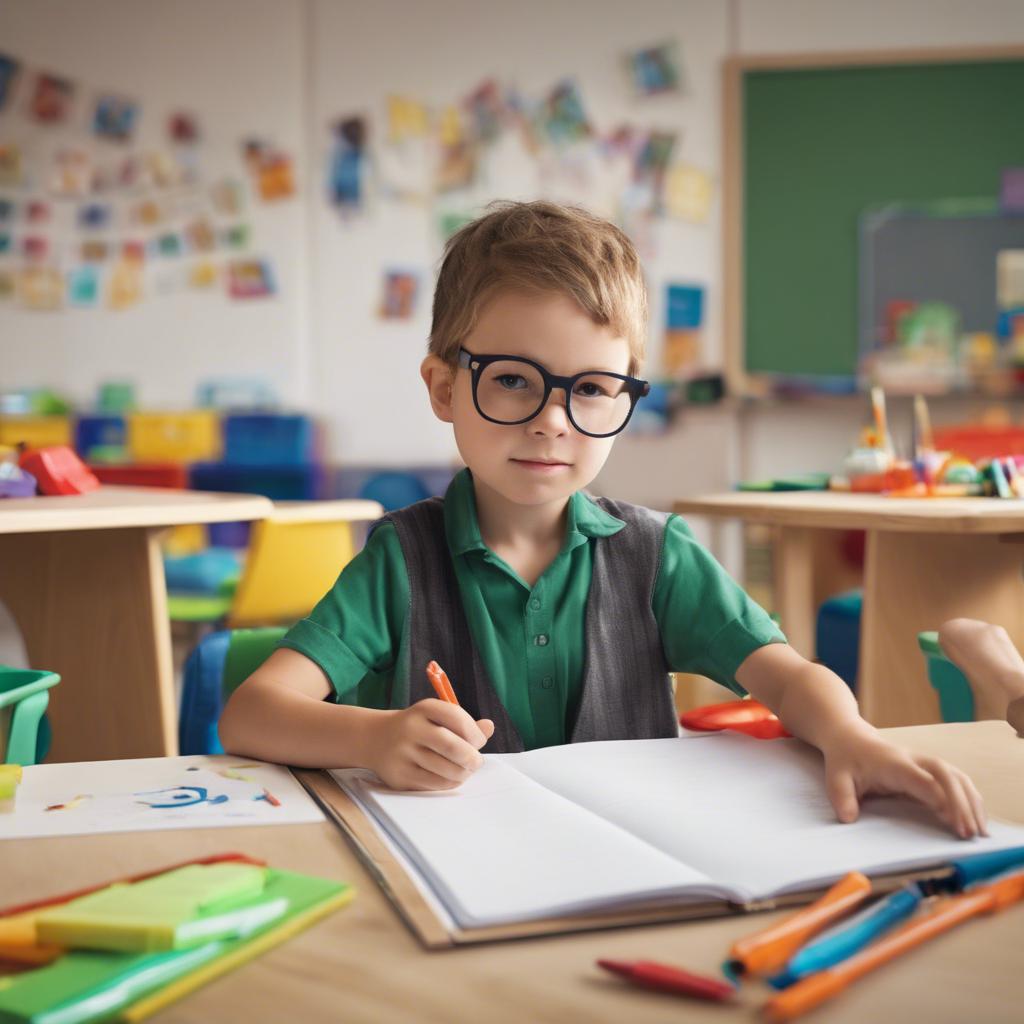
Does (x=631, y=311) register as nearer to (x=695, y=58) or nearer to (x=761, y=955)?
(x=761, y=955)

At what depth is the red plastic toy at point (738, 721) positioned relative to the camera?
0.86 m

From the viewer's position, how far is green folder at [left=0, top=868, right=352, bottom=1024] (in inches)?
16.2

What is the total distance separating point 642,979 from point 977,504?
5.73ft

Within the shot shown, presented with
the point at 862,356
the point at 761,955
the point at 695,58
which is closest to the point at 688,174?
the point at 695,58

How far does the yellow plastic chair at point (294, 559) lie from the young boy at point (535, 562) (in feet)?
4.39

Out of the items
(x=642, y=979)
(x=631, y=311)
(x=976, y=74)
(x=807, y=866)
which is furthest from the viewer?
(x=976, y=74)

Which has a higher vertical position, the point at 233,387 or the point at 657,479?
the point at 233,387

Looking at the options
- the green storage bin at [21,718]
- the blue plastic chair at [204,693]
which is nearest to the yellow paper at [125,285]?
the blue plastic chair at [204,693]

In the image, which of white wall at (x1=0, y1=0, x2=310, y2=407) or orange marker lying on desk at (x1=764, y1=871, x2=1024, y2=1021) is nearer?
orange marker lying on desk at (x1=764, y1=871, x2=1024, y2=1021)

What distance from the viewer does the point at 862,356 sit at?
4383 millimetres

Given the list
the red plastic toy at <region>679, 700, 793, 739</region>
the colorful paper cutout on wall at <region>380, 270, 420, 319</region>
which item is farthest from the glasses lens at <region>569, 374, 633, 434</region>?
the colorful paper cutout on wall at <region>380, 270, 420, 319</region>

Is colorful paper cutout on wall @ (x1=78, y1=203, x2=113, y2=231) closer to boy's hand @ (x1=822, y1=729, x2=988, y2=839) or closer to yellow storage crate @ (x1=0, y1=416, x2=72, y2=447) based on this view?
yellow storage crate @ (x1=0, y1=416, x2=72, y2=447)

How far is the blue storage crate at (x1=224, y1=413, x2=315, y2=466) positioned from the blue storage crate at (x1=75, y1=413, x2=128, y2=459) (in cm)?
40

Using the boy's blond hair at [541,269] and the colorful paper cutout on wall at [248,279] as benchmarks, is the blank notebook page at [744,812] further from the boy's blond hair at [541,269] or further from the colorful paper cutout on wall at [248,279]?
the colorful paper cutout on wall at [248,279]
